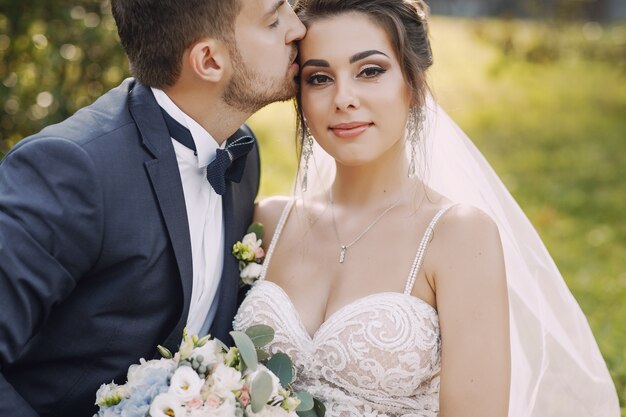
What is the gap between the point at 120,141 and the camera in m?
2.89

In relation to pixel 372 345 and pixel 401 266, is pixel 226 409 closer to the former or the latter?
pixel 372 345

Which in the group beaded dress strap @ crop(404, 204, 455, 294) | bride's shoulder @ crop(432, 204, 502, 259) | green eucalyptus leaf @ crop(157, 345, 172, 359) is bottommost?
green eucalyptus leaf @ crop(157, 345, 172, 359)

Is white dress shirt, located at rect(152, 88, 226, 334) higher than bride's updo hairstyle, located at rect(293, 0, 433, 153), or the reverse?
bride's updo hairstyle, located at rect(293, 0, 433, 153)

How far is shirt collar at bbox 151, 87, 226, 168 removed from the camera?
3.14 m

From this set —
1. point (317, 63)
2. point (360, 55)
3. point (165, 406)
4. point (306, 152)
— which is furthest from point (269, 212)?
point (165, 406)

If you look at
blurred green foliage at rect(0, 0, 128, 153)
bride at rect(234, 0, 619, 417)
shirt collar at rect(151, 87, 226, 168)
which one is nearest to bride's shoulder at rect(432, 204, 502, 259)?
bride at rect(234, 0, 619, 417)

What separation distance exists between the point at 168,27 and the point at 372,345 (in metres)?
1.40

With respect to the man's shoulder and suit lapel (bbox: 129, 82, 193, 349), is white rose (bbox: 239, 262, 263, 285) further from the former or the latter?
the man's shoulder

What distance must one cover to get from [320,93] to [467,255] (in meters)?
0.85

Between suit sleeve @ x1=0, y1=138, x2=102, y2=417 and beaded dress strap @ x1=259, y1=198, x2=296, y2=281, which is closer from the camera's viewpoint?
suit sleeve @ x1=0, y1=138, x2=102, y2=417

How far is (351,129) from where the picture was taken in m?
→ 3.25

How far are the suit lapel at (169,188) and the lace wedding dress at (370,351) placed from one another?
0.40m

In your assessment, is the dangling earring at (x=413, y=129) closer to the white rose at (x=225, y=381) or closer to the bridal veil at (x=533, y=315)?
the bridal veil at (x=533, y=315)

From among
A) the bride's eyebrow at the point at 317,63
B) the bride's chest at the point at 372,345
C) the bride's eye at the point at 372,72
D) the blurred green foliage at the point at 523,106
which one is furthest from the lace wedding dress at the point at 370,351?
the blurred green foliage at the point at 523,106
